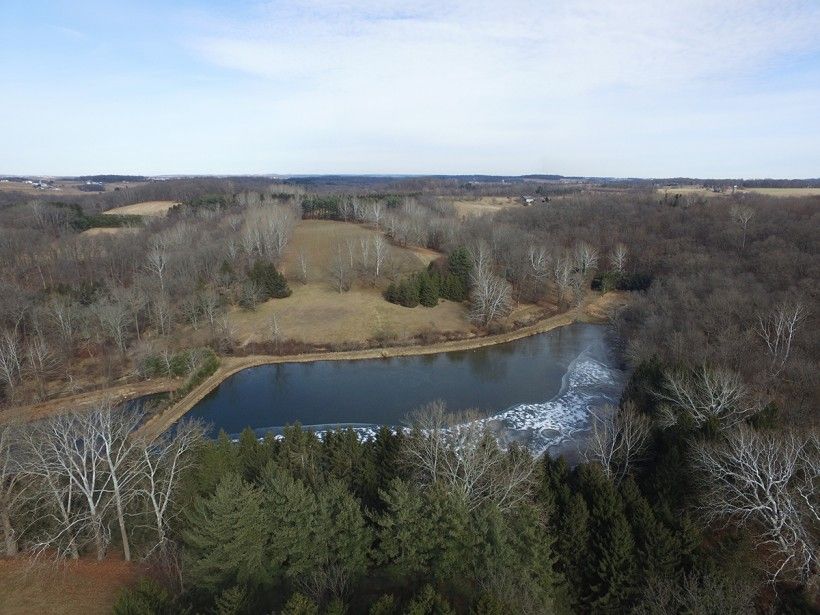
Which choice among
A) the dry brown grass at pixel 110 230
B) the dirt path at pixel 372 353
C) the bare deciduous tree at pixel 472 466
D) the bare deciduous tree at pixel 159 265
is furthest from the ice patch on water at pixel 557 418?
the dry brown grass at pixel 110 230

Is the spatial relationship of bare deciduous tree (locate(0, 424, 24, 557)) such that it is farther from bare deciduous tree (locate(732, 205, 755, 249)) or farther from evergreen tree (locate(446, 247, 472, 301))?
bare deciduous tree (locate(732, 205, 755, 249))

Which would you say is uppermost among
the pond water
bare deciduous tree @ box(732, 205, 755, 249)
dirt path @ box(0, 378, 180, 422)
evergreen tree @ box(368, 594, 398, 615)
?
bare deciduous tree @ box(732, 205, 755, 249)

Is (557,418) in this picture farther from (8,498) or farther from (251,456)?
(8,498)

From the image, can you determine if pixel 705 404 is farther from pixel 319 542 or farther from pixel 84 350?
pixel 84 350

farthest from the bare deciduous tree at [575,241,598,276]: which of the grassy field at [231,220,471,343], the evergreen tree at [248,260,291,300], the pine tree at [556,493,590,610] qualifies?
the pine tree at [556,493,590,610]

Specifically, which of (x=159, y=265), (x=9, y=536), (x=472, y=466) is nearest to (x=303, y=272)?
(x=159, y=265)

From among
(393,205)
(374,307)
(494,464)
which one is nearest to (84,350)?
(374,307)
